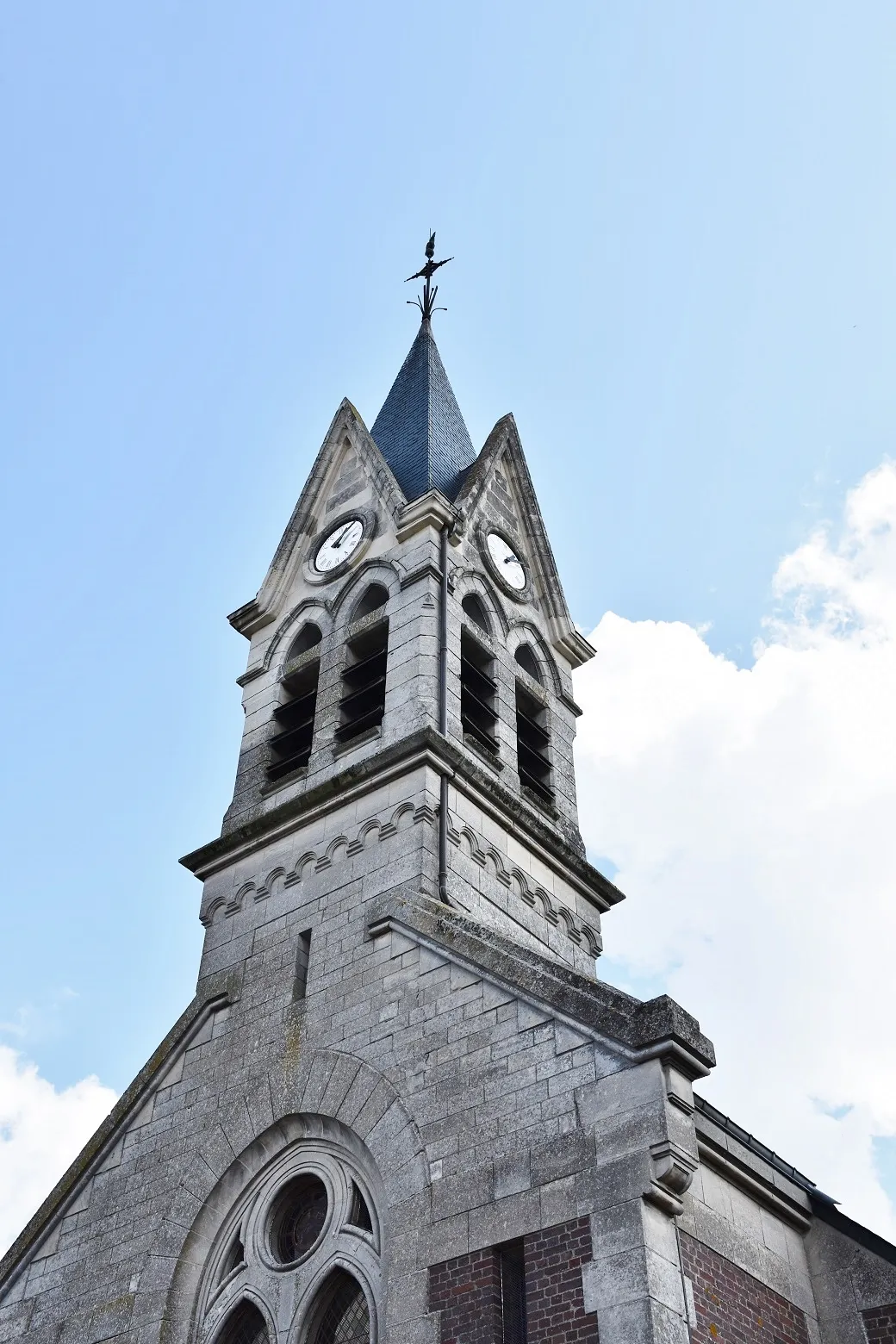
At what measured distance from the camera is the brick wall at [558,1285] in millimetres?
10852

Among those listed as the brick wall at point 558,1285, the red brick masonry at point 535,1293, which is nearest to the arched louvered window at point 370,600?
the red brick masonry at point 535,1293

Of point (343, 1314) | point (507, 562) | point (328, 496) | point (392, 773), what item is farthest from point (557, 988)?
point (328, 496)

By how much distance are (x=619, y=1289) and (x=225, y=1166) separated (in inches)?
188

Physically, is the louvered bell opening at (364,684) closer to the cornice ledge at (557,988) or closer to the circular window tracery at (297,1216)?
the cornice ledge at (557,988)

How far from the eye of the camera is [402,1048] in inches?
534

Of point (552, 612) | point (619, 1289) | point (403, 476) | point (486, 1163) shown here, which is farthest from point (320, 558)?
point (619, 1289)

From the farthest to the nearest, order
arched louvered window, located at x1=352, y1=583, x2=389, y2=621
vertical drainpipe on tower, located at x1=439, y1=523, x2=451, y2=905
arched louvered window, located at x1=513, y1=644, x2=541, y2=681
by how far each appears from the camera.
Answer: arched louvered window, located at x1=513, y1=644, x2=541, y2=681 → arched louvered window, located at x1=352, y1=583, x2=389, y2=621 → vertical drainpipe on tower, located at x1=439, y1=523, x2=451, y2=905

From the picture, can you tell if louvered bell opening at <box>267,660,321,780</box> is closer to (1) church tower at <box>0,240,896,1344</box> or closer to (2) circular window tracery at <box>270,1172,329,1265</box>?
(1) church tower at <box>0,240,896,1344</box>

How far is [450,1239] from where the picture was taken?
1190cm

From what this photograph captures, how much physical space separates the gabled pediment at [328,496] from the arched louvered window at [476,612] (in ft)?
4.84

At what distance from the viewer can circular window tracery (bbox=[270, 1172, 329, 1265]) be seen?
13609 millimetres

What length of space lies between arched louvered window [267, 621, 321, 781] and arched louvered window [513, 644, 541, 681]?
2.65 metres

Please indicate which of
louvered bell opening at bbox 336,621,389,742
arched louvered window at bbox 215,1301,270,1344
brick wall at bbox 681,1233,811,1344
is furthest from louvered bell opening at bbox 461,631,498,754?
brick wall at bbox 681,1233,811,1344

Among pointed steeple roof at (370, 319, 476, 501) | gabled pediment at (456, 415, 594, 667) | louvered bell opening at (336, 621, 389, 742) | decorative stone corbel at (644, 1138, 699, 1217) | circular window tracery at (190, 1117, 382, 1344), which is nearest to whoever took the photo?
decorative stone corbel at (644, 1138, 699, 1217)
